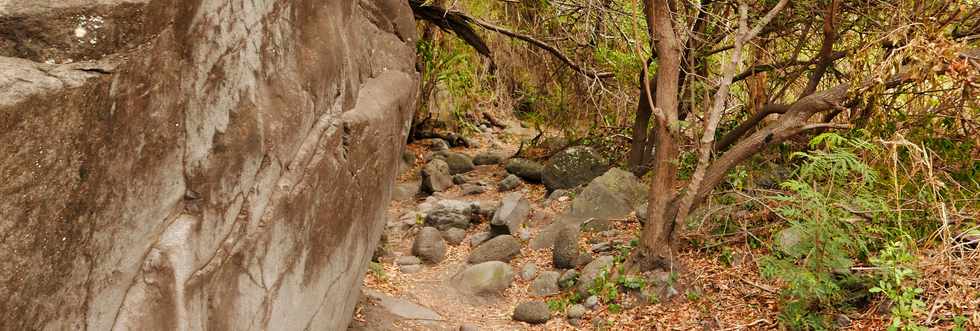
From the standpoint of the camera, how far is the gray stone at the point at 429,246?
735 cm

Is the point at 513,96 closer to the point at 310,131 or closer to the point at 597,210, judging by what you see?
the point at 597,210

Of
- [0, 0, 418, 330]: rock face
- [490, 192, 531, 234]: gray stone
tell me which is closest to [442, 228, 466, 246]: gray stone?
[490, 192, 531, 234]: gray stone

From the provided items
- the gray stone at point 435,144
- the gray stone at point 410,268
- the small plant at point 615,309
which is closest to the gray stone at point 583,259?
the small plant at point 615,309

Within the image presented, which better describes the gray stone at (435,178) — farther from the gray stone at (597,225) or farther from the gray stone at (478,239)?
the gray stone at (597,225)

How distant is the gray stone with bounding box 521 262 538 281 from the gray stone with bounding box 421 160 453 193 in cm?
295

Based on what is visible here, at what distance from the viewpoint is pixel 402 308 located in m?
5.88

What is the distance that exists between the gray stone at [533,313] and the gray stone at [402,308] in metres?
0.59

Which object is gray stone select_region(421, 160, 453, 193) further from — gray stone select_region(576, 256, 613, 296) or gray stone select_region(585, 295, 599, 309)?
gray stone select_region(585, 295, 599, 309)

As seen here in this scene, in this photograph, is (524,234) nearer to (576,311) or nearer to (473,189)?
(576,311)

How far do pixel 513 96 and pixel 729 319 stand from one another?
6091 millimetres

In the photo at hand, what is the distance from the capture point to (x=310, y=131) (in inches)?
142

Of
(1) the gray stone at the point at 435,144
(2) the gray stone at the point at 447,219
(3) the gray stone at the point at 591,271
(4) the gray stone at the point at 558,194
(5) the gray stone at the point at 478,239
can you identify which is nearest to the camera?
(3) the gray stone at the point at 591,271

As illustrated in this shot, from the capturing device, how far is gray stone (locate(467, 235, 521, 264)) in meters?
7.17

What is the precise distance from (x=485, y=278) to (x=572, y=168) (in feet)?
9.16
